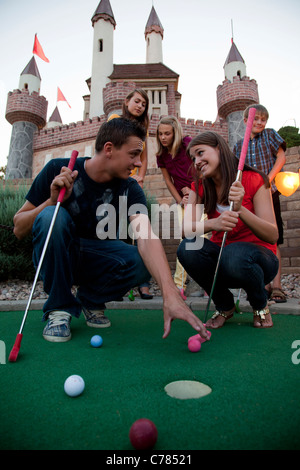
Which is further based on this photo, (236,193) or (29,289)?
(29,289)

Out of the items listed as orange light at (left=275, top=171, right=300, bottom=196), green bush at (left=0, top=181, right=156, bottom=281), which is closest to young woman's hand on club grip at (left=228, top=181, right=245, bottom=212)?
orange light at (left=275, top=171, right=300, bottom=196)

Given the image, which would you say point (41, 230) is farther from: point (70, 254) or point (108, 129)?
point (108, 129)

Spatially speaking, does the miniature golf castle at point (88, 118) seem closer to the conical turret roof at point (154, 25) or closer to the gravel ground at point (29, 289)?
the conical turret roof at point (154, 25)

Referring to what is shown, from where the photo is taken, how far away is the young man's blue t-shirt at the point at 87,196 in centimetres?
225

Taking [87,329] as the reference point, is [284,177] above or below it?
above

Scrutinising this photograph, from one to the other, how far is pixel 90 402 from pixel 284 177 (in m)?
3.52

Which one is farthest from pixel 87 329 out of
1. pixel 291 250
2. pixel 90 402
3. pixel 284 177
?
pixel 291 250

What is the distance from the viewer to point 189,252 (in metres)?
2.36

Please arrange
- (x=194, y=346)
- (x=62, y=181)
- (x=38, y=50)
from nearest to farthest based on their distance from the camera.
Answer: (x=194, y=346)
(x=62, y=181)
(x=38, y=50)

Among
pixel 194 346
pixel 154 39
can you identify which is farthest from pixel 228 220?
pixel 154 39

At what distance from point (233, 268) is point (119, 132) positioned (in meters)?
1.15

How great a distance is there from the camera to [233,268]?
216 centimetres

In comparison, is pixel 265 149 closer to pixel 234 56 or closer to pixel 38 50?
pixel 234 56

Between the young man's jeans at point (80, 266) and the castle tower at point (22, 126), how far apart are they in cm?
1585
